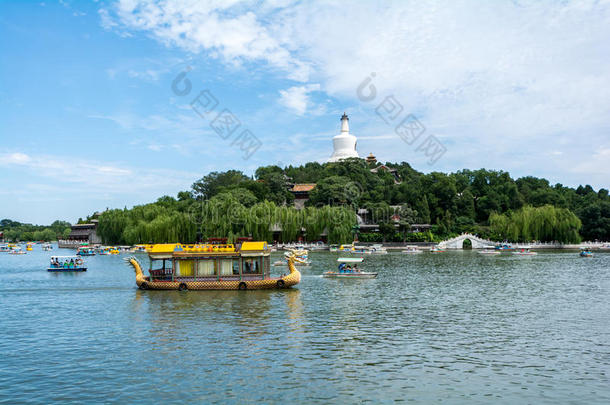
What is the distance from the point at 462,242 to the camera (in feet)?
218

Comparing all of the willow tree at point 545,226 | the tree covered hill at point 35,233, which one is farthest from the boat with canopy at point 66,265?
the tree covered hill at point 35,233

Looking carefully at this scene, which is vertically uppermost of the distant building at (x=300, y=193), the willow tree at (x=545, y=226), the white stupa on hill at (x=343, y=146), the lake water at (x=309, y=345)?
the white stupa on hill at (x=343, y=146)

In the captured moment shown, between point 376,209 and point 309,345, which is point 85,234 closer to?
point 376,209

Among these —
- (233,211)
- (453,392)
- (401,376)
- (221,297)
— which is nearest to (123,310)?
(221,297)

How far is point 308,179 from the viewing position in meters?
96.5

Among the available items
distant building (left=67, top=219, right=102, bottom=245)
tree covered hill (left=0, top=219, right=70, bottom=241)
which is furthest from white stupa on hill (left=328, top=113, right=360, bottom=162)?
tree covered hill (left=0, top=219, right=70, bottom=241)

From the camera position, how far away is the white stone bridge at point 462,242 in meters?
65.9

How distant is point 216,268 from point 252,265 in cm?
185

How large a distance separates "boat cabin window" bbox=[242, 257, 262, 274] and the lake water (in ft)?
Result: 4.29

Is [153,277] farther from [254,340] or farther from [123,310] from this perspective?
[254,340]

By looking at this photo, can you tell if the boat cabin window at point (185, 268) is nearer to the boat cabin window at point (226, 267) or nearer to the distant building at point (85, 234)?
the boat cabin window at point (226, 267)

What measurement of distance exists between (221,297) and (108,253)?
4687cm

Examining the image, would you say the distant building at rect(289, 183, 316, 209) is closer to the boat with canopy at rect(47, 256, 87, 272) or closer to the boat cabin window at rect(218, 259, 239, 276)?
the boat with canopy at rect(47, 256, 87, 272)

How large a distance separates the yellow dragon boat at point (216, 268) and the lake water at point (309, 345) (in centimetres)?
56
